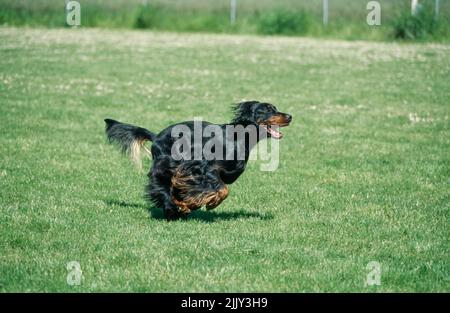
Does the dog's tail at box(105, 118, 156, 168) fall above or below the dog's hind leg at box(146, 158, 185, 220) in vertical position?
above

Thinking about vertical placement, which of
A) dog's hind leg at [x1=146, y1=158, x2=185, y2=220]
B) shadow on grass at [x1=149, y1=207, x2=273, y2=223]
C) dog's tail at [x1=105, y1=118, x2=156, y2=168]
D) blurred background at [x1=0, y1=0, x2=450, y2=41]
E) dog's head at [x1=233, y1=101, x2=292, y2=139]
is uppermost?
blurred background at [x1=0, y1=0, x2=450, y2=41]

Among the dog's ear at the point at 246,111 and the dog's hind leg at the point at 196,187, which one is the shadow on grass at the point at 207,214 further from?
the dog's ear at the point at 246,111

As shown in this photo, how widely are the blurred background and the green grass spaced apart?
792 cm

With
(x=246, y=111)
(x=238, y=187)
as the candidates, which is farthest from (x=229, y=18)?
(x=246, y=111)

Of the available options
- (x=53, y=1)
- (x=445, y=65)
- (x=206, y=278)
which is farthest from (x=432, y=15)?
(x=206, y=278)

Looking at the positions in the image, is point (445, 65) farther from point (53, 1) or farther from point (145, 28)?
point (53, 1)

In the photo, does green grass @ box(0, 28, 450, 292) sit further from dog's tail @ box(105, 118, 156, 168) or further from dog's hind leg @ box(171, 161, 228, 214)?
dog's tail @ box(105, 118, 156, 168)

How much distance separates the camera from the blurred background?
84.8ft

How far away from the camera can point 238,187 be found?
823 cm

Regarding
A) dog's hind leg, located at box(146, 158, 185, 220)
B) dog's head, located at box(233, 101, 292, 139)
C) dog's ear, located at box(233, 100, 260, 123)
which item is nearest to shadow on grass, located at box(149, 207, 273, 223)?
dog's hind leg, located at box(146, 158, 185, 220)

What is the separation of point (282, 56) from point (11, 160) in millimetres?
13313

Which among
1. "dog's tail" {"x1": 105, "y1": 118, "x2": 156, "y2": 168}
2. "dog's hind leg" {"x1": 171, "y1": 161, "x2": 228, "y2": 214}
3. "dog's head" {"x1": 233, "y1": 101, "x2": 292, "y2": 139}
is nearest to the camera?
"dog's hind leg" {"x1": 171, "y1": 161, "x2": 228, "y2": 214}

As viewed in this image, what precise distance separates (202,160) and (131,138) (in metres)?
0.86

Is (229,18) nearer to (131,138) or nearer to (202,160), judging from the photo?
(131,138)
